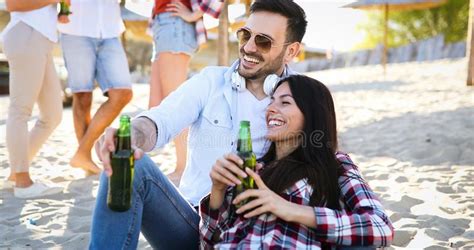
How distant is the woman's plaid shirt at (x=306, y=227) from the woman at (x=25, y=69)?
6.98 feet

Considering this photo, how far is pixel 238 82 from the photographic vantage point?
2.28 metres

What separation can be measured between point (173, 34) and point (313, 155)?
2.28 m

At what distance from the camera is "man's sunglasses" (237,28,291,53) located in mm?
2305

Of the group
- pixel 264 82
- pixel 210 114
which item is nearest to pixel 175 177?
pixel 210 114

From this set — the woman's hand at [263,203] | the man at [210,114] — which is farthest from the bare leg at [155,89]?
the woman's hand at [263,203]

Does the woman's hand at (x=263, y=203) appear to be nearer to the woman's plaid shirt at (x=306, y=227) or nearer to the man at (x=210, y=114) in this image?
the woman's plaid shirt at (x=306, y=227)

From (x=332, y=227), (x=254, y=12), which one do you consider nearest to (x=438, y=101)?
(x=254, y=12)

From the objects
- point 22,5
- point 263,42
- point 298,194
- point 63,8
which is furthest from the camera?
point 63,8

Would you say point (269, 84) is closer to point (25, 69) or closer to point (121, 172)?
point (121, 172)

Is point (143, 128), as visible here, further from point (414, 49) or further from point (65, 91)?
point (414, 49)

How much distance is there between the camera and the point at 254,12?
2350mm

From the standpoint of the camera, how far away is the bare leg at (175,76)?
156 inches

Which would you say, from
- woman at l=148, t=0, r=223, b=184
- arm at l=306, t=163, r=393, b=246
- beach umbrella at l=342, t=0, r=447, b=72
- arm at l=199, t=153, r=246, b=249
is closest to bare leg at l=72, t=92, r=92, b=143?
woman at l=148, t=0, r=223, b=184

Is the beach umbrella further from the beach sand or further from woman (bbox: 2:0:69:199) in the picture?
woman (bbox: 2:0:69:199)
